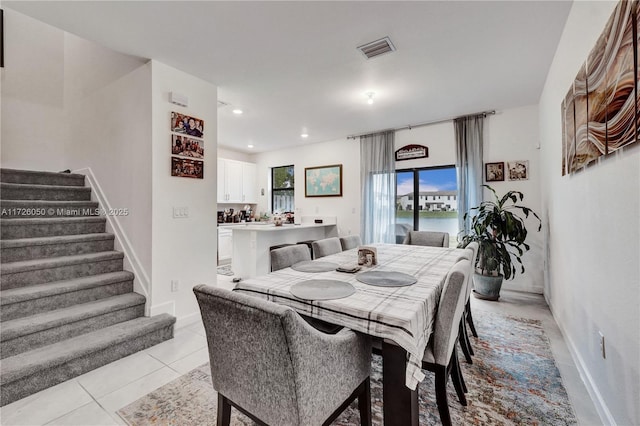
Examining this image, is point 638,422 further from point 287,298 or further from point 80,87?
point 80,87

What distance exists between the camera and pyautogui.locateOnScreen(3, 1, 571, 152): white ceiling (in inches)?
76.2

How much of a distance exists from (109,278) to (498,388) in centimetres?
337

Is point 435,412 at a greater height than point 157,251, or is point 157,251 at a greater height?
point 157,251

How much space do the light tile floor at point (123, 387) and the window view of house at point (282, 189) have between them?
4.15 m

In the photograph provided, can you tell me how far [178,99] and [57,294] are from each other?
2060 mm

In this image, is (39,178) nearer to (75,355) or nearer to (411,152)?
(75,355)

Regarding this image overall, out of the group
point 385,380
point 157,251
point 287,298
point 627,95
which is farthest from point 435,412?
point 157,251

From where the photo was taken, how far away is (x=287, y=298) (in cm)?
149

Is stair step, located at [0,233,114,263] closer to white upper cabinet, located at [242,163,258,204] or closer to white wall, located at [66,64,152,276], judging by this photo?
white wall, located at [66,64,152,276]

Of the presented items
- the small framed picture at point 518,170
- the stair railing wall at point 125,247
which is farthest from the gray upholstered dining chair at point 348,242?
the small framed picture at point 518,170

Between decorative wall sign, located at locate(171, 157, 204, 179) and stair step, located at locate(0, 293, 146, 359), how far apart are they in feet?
4.19

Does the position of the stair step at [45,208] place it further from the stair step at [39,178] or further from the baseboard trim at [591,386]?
the baseboard trim at [591,386]

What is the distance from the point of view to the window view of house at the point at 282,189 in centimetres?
647

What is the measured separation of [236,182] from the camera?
634 centimetres
